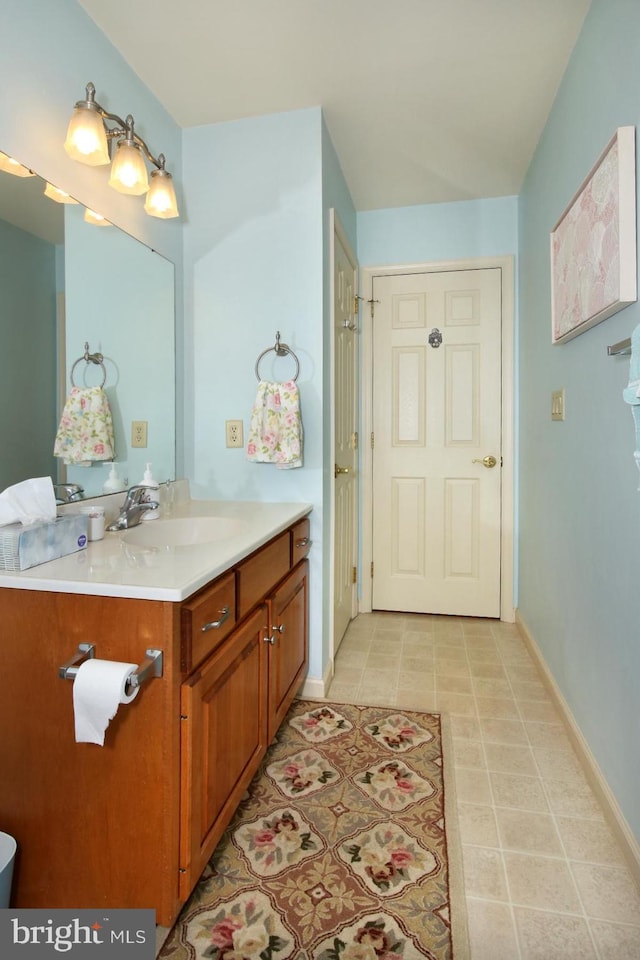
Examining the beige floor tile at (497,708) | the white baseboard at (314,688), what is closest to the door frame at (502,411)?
the beige floor tile at (497,708)

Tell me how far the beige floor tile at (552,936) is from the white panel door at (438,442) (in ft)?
6.33

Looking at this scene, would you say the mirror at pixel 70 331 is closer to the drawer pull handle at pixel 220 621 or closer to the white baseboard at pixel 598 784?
the drawer pull handle at pixel 220 621

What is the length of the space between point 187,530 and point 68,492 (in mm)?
415

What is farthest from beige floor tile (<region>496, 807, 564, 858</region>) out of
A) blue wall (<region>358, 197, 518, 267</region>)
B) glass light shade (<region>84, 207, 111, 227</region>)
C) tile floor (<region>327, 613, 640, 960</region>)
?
blue wall (<region>358, 197, 518, 267</region>)

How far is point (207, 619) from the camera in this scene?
3.71 feet

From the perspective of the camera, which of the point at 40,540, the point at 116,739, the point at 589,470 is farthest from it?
the point at 589,470

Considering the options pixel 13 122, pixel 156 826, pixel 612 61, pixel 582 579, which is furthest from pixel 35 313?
pixel 582 579

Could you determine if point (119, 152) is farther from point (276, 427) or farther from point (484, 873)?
point (484, 873)

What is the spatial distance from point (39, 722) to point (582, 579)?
1.64m

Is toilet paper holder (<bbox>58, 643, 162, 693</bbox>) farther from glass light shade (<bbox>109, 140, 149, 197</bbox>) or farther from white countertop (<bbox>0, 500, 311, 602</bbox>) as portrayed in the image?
glass light shade (<bbox>109, 140, 149, 197</bbox>)

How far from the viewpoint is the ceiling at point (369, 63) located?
5.23 feet

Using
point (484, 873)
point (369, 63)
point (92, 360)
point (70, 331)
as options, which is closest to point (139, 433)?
point (92, 360)

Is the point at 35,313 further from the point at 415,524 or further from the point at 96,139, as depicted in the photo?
the point at 415,524

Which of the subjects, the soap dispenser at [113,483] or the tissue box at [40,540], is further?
the soap dispenser at [113,483]
